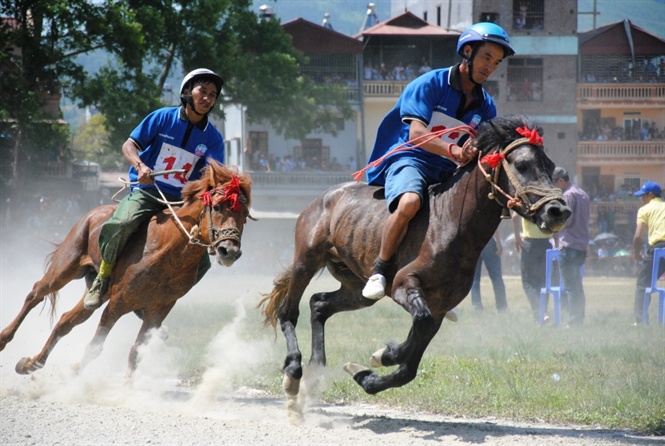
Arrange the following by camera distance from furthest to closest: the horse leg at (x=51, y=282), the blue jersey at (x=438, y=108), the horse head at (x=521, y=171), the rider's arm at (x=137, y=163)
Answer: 1. the horse leg at (x=51, y=282)
2. the rider's arm at (x=137, y=163)
3. the blue jersey at (x=438, y=108)
4. the horse head at (x=521, y=171)

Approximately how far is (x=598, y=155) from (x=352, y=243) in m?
36.5

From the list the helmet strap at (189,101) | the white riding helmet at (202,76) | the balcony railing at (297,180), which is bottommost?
the balcony railing at (297,180)

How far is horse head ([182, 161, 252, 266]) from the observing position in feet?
25.4

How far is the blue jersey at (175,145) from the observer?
880 centimetres

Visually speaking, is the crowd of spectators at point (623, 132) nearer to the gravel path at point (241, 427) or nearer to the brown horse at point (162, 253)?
the brown horse at point (162, 253)

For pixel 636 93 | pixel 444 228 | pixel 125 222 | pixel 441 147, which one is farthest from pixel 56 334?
pixel 636 93

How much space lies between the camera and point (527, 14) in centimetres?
4659

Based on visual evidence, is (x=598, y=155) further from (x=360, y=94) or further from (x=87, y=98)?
(x=87, y=98)

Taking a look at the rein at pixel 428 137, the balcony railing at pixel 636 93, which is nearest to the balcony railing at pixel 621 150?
the balcony railing at pixel 636 93

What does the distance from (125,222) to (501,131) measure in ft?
12.2

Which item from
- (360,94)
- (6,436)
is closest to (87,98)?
(360,94)

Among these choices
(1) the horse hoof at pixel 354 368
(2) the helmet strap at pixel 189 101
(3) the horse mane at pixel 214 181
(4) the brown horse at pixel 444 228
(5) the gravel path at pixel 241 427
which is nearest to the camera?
(5) the gravel path at pixel 241 427

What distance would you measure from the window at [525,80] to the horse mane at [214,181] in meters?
38.7

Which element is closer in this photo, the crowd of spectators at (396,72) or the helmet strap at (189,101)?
the helmet strap at (189,101)
